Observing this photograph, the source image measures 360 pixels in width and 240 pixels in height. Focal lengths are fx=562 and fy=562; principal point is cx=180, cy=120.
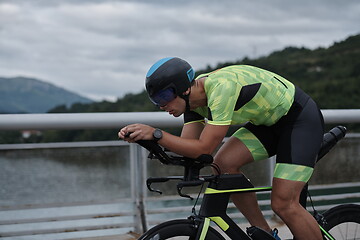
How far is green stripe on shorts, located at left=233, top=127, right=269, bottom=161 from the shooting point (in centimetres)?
356

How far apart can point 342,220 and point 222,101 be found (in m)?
1.40

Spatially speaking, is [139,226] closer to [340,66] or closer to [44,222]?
[44,222]

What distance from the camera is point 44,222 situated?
4.94 m

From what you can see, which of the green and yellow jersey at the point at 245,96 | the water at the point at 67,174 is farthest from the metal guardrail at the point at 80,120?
the green and yellow jersey at the point at 245,96

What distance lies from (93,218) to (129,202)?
36 centimetres

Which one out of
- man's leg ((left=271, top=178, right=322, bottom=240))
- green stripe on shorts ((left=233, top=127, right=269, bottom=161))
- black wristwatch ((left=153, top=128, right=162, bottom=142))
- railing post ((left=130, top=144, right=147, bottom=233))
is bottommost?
railing post ((left=130, top=144, right=147, bottom=233))

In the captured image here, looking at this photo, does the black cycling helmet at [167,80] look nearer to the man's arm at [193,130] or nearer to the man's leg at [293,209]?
the man's arm at [193,130]

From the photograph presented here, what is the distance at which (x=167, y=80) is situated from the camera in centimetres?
298

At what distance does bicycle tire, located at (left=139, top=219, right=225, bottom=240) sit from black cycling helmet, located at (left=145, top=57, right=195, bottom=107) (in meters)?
0.66

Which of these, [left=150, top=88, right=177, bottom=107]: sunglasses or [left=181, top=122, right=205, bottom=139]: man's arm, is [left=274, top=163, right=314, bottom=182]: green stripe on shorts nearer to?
[left=181, top=122, right=205, bottom=139]: man's arm

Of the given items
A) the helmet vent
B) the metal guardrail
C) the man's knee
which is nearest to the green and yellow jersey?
the helmet vent

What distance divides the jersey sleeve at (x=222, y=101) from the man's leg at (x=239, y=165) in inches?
19.4

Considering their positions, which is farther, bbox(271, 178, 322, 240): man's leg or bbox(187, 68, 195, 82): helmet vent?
bbox(271, 178, 322, 240): man's leg

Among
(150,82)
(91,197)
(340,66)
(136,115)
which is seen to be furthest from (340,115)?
(340,66)
